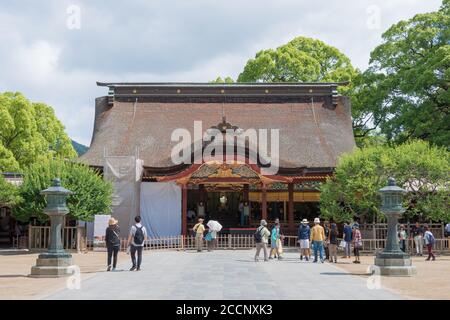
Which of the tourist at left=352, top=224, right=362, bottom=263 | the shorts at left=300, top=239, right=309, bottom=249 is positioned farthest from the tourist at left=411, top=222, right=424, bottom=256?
the shorts at left=300, top=239, right=309, bottom=249

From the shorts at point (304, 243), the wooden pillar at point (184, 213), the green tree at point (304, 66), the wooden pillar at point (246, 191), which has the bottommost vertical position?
the shorts at point (304, 243)

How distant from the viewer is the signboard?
26047mm

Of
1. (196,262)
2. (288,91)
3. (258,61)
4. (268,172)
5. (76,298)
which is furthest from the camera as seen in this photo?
(258,61)

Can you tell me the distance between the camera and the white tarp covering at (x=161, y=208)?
30797mm

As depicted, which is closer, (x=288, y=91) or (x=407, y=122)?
(x=407, y=122)

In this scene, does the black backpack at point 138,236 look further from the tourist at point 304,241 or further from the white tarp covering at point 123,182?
the white tarp covering at point 123,182

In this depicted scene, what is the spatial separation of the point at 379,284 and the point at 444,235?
14.5m

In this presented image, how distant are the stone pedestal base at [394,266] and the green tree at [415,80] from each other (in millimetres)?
18105

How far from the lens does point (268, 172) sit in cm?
3008

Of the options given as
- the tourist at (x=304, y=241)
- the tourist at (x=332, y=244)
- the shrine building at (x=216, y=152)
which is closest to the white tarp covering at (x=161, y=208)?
the shrine building at (x=216, y=152)

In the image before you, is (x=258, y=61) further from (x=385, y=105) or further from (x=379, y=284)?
(x=379, y=284)

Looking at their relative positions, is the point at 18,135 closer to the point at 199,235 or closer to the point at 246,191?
the point at 246,191
